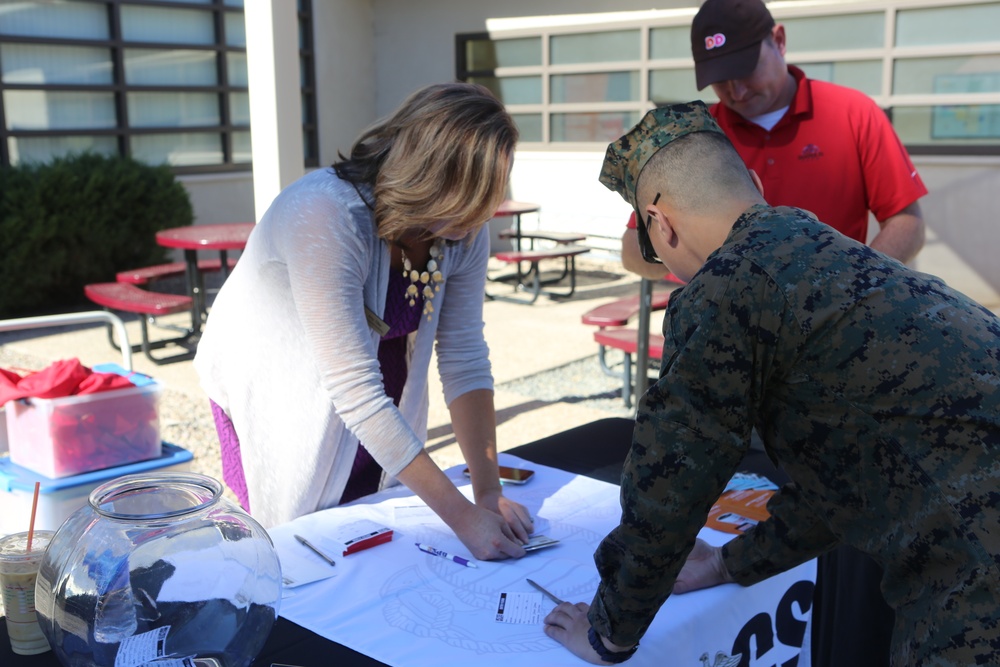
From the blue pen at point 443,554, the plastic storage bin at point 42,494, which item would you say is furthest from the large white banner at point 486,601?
the plastic storage bin at point 42,494

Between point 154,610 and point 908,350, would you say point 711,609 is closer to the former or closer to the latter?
point 908,350

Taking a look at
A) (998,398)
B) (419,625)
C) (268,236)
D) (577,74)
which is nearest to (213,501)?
(419,625)

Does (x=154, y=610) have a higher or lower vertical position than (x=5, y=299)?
higher

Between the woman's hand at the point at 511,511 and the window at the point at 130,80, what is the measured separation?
7.85 meters

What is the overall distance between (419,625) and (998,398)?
2.81 feet

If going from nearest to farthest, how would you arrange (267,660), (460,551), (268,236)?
1. (267,660)
2. (460,551)
3. (268,236)

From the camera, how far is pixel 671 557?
1.18 metres

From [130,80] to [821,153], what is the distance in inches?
328

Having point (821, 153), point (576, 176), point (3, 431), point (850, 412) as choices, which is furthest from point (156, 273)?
point (850, 412)

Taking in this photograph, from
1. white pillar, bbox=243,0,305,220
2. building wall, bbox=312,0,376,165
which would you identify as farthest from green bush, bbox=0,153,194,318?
white pillar, bbox=243,0,305,220

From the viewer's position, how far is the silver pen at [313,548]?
64.2 inches

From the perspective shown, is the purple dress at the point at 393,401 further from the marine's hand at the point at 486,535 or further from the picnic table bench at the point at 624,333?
the picnic table bench at the point at 624,333

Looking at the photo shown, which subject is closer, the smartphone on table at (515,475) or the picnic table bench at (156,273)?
the smartphone on table at (515,475)

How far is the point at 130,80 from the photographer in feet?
30.9
